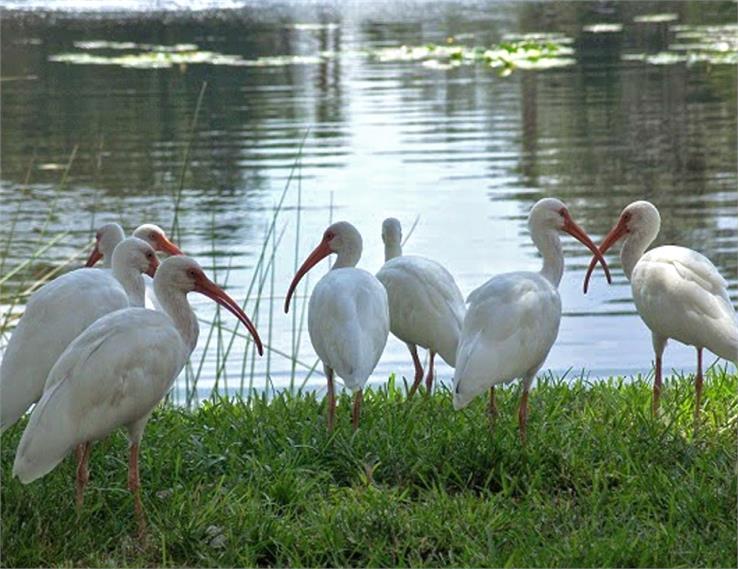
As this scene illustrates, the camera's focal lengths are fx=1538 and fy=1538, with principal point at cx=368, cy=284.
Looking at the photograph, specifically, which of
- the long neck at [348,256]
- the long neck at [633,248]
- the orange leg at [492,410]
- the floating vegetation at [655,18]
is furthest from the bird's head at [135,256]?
the floating vegetation at [655,18]

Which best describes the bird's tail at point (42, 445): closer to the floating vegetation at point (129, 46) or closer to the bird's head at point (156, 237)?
the bird's head at point (156, 237)

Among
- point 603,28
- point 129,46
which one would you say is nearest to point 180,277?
point 129,46

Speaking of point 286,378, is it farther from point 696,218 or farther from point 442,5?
point 442,5

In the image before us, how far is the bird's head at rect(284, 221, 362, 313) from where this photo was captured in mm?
6914

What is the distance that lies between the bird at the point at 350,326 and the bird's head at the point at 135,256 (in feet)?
2.21

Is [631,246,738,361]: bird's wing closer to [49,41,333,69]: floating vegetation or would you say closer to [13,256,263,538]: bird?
[13,256,263,538]: bird

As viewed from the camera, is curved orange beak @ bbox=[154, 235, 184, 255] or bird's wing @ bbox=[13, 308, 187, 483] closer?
bird's wing @ bbox=[13, 308, 187, 483]

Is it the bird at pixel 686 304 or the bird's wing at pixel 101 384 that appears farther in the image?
the bird at pixel 686 304

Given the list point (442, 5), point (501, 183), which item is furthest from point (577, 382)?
point (442, 5)

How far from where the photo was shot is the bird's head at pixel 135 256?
5883 mm

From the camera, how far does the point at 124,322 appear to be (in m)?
5.11

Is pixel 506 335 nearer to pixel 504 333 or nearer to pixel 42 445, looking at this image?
pixel 504 333

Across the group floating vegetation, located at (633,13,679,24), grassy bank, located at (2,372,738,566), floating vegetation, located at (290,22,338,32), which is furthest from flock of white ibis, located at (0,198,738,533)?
floating vegetation, located at (290,22,338,32)

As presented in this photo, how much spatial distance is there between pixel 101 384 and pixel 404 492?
106 centimetres
